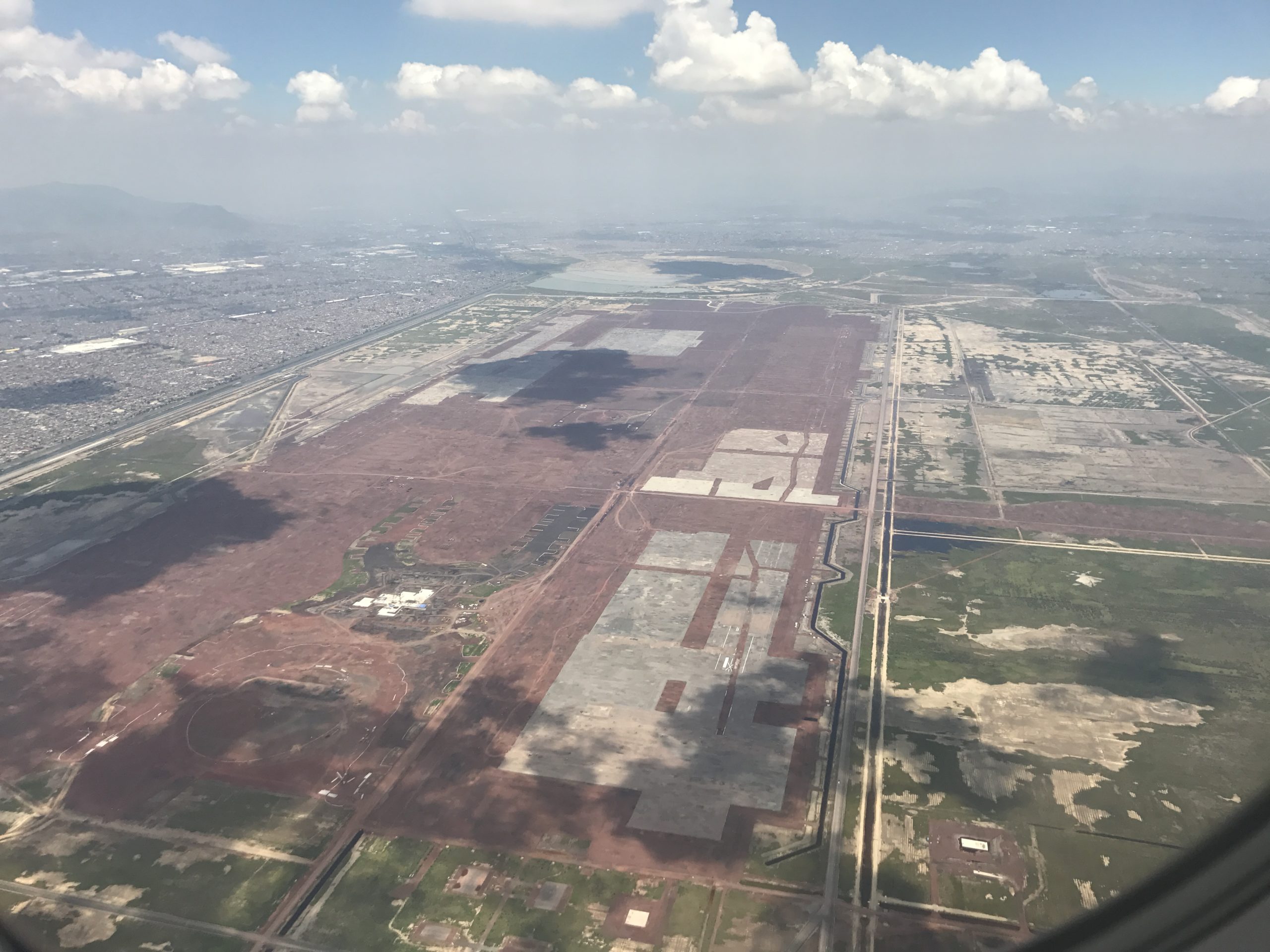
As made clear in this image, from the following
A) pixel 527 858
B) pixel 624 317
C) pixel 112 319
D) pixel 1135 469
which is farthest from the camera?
pixel 112 319

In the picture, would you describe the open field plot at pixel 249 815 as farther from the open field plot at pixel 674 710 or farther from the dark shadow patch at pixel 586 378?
the dark shadow patch at pixel 586 378

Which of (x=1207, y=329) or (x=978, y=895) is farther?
(x=1207, y=329)

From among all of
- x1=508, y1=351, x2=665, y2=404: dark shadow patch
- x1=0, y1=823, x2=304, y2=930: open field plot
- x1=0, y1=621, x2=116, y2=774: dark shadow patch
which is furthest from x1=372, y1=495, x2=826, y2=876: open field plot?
x1=508, y1=351, x2=665, y2=404: dark shadow patch

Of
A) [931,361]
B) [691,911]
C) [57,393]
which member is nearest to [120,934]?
[691,911]

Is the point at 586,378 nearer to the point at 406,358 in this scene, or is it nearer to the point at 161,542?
the point at 406,358

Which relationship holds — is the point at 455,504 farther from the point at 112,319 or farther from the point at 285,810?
the point at 112,319

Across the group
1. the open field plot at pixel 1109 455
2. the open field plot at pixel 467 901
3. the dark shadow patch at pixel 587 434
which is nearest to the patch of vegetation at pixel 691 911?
the open field plot at pixel 467 901

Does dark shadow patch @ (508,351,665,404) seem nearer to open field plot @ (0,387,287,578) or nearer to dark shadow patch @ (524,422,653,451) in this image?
dark shadow patch @ (524,422,653,451)

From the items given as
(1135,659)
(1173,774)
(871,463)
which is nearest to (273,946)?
(1173,774)
